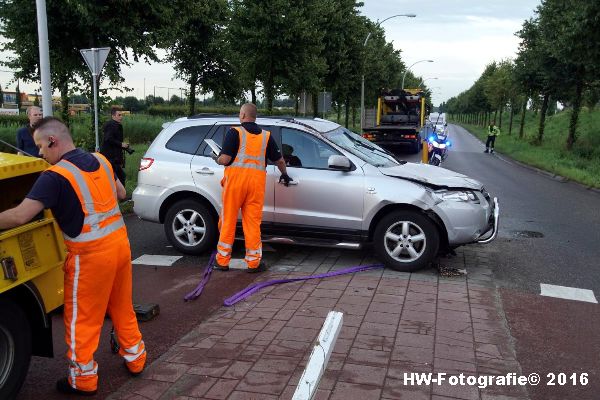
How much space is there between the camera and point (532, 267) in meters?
6.72

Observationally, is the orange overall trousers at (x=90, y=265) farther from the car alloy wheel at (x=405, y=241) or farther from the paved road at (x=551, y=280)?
the car alloy wheel at (x=405, y=241)

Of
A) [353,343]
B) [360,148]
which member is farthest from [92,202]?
[360,148]

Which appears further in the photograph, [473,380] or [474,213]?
[474,213]

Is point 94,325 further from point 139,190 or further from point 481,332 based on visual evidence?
point 139,190

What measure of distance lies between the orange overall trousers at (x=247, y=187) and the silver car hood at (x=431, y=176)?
1.46 m

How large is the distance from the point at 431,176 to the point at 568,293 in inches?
74.8

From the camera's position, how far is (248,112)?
19.6 feet

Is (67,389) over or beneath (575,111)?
beneath

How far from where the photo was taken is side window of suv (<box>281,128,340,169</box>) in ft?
21.7

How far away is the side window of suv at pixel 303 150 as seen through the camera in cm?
661

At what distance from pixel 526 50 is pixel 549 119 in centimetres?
2121

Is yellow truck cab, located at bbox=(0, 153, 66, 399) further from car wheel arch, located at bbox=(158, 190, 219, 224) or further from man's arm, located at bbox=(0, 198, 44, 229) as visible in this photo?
car wheel arch, located at bbox=(158, 190, 219, 224)

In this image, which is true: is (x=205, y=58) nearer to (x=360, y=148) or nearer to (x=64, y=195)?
(x=360, y=148)

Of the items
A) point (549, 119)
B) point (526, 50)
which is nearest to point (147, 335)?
point (526, 50)
